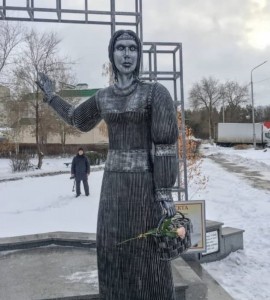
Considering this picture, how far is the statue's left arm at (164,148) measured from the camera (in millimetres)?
2182

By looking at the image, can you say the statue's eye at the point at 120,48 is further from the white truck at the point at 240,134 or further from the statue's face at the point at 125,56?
the white truck at the point at 240,134

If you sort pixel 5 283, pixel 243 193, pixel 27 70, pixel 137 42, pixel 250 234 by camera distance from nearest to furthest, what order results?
1. pixel 137 42
2. pixel 5 283
3. pixel 250 234
4. pixel 243 193
5. pixel 27 70

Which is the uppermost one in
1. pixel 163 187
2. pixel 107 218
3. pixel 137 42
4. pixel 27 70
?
pixel 27 70

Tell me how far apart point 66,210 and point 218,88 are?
2179 inches

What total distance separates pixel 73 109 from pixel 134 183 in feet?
2.47

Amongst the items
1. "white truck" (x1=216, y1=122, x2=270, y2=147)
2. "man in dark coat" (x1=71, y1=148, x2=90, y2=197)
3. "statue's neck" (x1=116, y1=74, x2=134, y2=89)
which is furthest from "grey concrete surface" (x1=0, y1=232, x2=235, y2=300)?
"white truck" (x1=216, y1=122, x2=270, y2=147)

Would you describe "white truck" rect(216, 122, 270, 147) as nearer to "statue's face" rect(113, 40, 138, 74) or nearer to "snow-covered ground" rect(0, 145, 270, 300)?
"snow-covered ground" rect(0, 145, 270, 300)

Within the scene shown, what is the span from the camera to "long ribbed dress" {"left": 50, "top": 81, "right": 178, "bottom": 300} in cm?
221

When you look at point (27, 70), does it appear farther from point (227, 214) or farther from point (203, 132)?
point (203, 132)

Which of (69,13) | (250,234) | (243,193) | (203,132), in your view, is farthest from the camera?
(203,132)

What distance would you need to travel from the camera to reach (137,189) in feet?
7.32

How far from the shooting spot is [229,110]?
210 ft

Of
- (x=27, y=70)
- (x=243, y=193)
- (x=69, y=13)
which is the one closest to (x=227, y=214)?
(x=243, y=193)

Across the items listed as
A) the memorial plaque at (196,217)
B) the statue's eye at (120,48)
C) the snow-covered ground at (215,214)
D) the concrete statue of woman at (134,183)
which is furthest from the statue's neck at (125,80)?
the snow-covered ground at (215,214)
